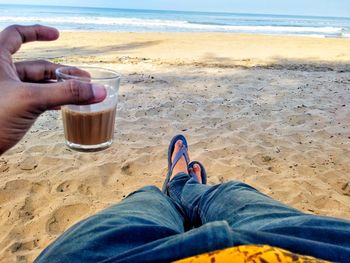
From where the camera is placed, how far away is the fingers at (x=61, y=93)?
97 centimetres

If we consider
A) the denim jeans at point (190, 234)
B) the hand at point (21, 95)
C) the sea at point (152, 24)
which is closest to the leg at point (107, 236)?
the denim jeans at point (190, 234)

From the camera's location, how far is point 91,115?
1200 mm

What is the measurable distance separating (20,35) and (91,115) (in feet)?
1.09

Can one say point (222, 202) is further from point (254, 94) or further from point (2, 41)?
point (254, 94)

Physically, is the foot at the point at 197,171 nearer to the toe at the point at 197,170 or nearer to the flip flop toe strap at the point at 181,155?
the toe at the point at 197,170

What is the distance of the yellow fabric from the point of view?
31.7 inches

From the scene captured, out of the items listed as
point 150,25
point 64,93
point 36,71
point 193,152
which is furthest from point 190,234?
point 150,25

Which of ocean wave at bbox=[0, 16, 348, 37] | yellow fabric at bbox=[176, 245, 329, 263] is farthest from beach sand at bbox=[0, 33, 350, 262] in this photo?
ocean wave at bbox=[0, 16, 348, 37]

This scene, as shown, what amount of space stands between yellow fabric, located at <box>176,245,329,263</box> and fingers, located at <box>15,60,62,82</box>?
2.70 feet

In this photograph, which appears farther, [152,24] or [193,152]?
[152,24]

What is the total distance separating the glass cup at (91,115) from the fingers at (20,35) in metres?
0.14

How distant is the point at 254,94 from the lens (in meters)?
4.68

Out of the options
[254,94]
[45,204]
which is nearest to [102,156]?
[45,204]

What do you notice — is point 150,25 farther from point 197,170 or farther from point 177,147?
point 197,170
